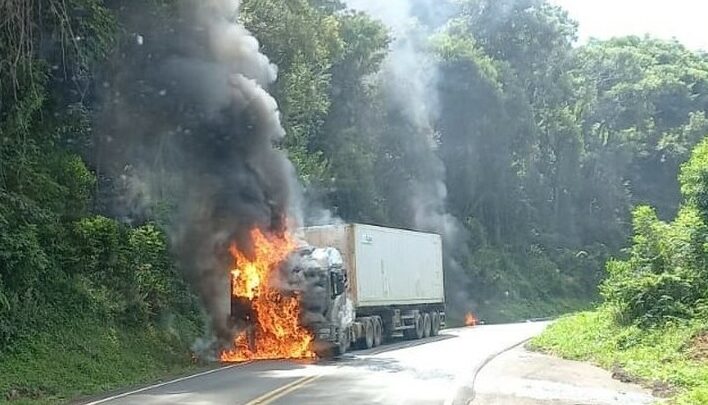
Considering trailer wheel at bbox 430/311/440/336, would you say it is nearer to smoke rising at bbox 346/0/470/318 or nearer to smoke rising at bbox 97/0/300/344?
smoke rising at bbox 97/0/300/344

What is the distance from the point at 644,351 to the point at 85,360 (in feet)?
37.2

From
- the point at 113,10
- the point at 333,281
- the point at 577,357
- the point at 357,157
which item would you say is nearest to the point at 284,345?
the point at 333,281

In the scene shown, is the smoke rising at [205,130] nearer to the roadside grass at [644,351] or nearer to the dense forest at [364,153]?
the dense forest at [364,153]

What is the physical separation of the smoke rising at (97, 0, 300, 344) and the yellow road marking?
6590mm

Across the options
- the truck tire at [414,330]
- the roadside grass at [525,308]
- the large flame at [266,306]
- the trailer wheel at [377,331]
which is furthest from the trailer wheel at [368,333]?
the roadside grass at [525,308]

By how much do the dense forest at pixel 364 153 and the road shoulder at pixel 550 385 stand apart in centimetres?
342

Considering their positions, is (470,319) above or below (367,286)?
below

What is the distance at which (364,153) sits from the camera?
40062 millimetres

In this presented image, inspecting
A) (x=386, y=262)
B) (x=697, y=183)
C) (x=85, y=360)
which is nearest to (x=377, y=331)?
(x=386, y=262)

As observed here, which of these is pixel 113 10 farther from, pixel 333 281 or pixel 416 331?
pixel 416 331

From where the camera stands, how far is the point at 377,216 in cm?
4066

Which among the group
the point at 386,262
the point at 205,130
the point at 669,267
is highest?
the point at 205,130

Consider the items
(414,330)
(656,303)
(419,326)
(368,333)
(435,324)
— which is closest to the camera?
(656,303)

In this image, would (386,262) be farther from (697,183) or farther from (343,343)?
(697,183)
